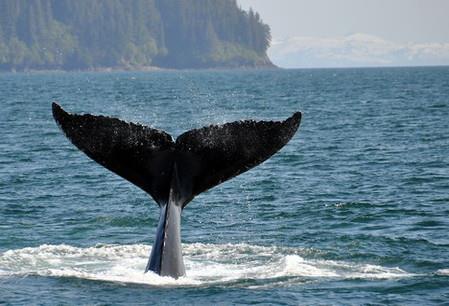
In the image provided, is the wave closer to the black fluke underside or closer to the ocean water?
the ocean water

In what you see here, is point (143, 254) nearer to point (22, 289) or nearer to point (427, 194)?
point (22, 289)

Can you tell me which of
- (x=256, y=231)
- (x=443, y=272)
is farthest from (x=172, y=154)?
(x=256, y=231)

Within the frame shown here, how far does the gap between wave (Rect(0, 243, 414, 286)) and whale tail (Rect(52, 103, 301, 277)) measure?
0.64 meters

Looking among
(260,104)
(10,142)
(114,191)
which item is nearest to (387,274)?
(114,191)

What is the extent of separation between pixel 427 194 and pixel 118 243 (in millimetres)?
6649

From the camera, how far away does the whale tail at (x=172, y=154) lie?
11.1 metres

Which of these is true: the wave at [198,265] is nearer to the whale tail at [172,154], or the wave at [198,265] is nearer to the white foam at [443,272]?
the white foam at [443,272]

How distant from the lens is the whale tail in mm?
11109

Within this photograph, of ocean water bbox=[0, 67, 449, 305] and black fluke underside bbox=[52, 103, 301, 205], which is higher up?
black fluke underside bbox=[52, 103, 301, 205]

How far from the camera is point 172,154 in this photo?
11.5m

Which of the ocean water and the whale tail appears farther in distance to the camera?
the ocean water

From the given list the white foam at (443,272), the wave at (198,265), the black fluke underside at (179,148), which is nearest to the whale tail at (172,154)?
the black fluke underside at (179,148)

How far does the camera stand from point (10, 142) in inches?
1243

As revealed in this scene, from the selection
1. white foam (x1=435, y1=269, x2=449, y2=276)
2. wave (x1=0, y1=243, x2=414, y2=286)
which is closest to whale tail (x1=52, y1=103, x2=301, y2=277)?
wave (x1=0, y1=243, x2=414, y2=286)
